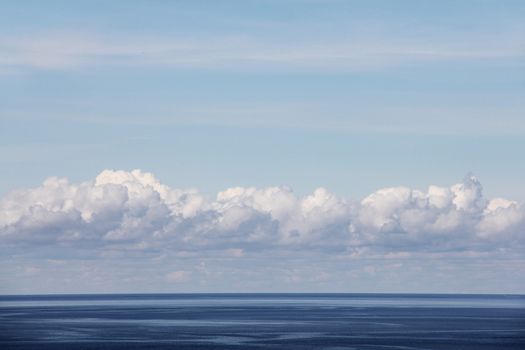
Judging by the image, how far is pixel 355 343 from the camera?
124 metres

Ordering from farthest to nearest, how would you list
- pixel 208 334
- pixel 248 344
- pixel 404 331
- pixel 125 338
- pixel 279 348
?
pixel 404 331, pixel 208 334, pixel 125 338, pixel 248 344, pixel 279 348

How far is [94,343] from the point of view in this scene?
123000 mm

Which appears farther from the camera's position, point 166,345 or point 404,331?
point 404,331

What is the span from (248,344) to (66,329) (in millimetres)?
51540

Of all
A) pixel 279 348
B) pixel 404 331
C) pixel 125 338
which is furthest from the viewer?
pixel 404 331

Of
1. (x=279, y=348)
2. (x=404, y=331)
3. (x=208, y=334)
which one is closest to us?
(x=279, y=348)

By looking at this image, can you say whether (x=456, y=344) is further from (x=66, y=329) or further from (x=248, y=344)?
(x=66, y=329)

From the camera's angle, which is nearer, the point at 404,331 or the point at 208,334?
the point at 208,334

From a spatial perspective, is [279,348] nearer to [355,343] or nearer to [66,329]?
[355,343]

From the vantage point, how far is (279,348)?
113375 millimetres

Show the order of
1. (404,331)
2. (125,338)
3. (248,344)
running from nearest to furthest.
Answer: (248,344)
(125,338)
(404,331)

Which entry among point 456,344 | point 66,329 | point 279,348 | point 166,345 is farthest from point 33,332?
point 456,344

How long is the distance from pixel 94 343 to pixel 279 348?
26239 millimetres

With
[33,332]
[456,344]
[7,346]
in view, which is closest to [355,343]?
[456,344]
